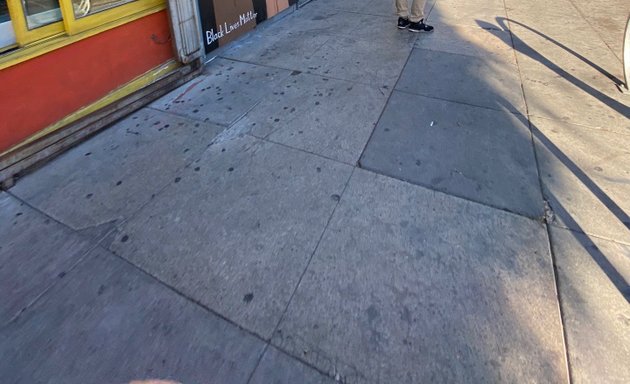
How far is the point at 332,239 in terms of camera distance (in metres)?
2.48

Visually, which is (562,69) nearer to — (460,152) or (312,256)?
(460,152)

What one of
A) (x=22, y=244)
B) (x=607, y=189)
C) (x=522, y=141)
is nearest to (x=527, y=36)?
(x=522, y=141)

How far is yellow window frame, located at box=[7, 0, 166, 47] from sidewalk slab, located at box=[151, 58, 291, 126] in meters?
0.85

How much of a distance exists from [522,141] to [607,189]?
2.50ft

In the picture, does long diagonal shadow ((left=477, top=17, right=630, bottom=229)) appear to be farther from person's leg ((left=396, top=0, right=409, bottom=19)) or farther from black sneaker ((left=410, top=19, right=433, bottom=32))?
person's leg ((left=396, top=0, right=409, bottom=19))

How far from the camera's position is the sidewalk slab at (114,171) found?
267cm

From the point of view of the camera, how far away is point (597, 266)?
2301 millimetres

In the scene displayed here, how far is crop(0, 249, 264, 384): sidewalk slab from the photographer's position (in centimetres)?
179

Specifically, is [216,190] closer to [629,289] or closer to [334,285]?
[334,285]

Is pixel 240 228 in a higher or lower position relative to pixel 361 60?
lower

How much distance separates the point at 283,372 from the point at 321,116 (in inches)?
99.1

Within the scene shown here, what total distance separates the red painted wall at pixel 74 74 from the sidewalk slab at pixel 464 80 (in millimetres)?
2732

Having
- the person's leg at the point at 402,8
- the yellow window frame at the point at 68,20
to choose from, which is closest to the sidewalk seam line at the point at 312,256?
the yellow window frame at the point at 68,20

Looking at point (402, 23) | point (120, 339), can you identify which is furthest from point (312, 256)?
point (402, 23)
